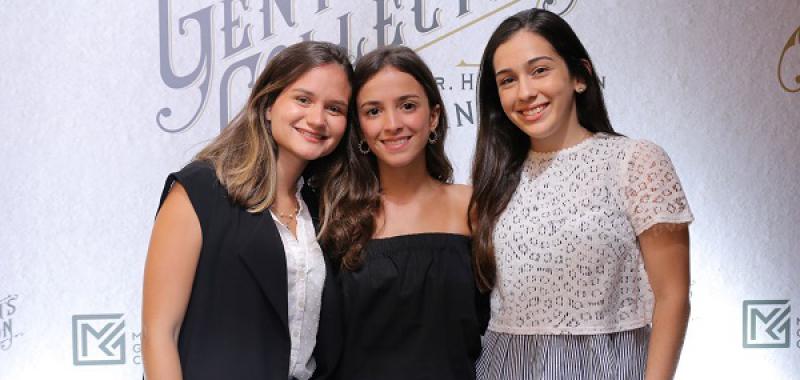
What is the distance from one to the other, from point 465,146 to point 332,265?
99 centimetres

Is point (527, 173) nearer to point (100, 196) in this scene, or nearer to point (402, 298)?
point (402, 298)

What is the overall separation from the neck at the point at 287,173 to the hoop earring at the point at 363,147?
0.56ft

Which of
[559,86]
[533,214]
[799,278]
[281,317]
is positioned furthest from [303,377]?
[799,278]

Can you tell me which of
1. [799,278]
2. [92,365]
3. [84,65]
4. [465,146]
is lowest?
[92,365]

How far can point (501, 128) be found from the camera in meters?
1.95

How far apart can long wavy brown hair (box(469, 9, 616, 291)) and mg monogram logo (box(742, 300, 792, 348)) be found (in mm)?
1326

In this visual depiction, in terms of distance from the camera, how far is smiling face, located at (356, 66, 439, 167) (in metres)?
1.95

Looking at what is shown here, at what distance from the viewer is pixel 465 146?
275 centimetres

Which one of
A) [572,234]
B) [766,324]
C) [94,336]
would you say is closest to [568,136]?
[572,234]

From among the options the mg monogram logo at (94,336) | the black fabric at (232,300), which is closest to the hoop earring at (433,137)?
the black fabric at (232,300)

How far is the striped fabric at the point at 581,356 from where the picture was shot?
171 cm

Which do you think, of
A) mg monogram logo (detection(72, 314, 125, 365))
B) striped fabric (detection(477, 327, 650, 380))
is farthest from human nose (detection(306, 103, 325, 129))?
mg monogram logo (detection(72, 314, 125, 365))

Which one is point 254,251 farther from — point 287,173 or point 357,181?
point 357,181

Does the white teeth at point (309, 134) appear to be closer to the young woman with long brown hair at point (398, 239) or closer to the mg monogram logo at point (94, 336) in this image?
the young woman with long brown hair at point (398, 239)
